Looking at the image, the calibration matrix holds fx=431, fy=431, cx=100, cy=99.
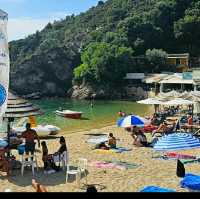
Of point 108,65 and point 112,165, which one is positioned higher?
point 108,65

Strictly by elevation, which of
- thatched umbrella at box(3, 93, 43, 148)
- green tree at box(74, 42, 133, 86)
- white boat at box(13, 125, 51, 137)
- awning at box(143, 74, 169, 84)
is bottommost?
white boat at box(13, 125, 51, 137)

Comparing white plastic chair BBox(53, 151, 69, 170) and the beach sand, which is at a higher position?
white plastic chair BBox(53, 151, 69, 170)

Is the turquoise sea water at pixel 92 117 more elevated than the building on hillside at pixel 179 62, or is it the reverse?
the building on hillside at pixel 179 62

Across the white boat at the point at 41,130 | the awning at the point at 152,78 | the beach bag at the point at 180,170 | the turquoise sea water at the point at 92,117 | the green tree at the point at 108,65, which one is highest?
the green tree at the point at 108,65

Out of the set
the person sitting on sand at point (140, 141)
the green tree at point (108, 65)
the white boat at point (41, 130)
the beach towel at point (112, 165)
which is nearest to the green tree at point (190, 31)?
the green tree at point (108, 65)

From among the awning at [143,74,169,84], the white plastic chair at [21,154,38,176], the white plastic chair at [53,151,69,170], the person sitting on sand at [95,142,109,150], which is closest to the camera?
the white plastic chair at [21,154,38,176]

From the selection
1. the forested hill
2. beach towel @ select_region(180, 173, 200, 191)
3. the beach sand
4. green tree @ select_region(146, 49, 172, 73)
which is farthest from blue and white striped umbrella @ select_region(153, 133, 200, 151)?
green tree @ select_region(146, 49, 172, 73)

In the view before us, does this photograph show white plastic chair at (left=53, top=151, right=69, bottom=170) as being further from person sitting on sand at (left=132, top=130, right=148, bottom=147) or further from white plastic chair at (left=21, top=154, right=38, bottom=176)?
person sitting on sand at (left=132, top=130, right=148, bottom=147)

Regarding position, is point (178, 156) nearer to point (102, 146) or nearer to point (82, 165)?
point (102, 146)

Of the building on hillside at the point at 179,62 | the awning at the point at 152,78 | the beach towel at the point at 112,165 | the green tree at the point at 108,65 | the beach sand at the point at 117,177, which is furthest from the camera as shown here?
the building on hillside at the point at 179,62

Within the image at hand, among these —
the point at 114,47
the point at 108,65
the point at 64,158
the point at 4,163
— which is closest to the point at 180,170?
the point at 64,158

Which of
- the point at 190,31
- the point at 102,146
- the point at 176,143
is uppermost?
the point at 190,31

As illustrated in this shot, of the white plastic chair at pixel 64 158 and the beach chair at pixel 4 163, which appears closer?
the beach chair at pixel 4 163

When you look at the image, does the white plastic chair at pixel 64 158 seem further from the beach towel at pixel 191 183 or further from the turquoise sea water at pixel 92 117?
the turquoise sea water at pixel 92 117
